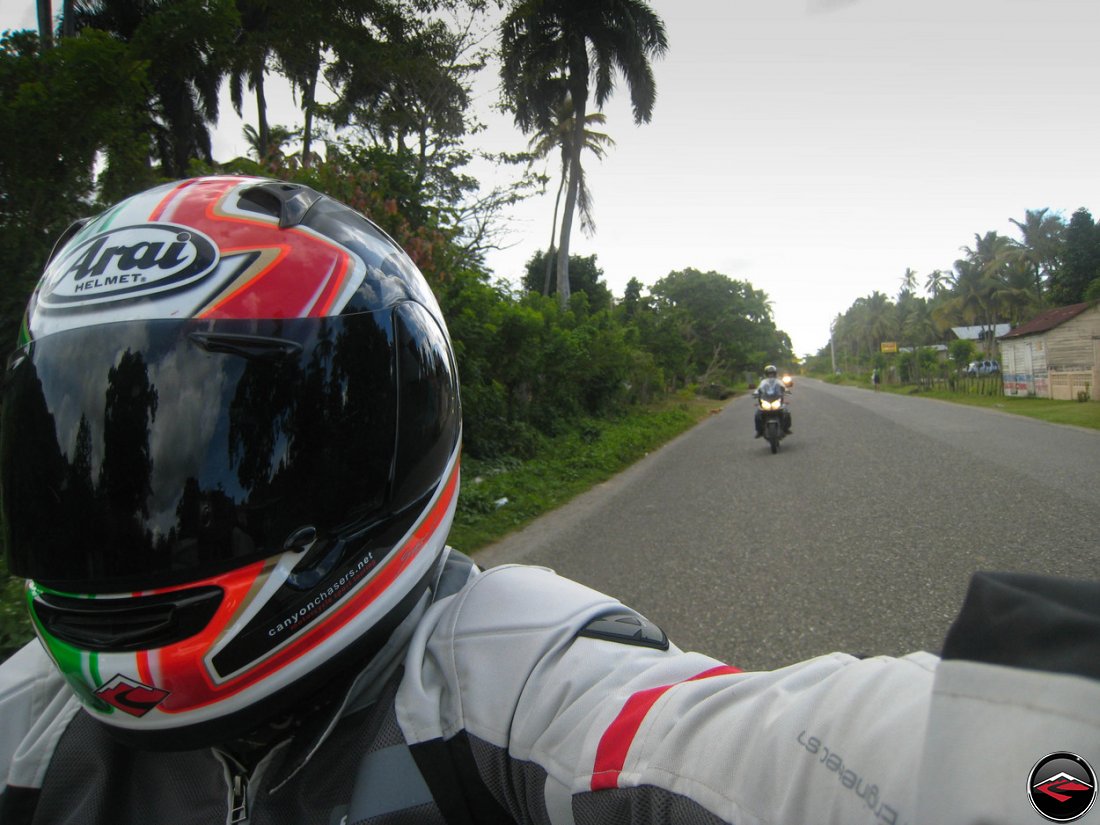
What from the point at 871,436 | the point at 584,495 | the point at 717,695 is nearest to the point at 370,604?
the point at 717,695

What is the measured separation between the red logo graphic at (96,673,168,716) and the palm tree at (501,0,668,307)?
51.6 feet

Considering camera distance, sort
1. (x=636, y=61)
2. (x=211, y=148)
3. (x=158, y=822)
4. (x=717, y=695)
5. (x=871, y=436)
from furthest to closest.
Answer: (x=211, y=148), (x=636, y=61), (x=871, y=436), (x=158, y=822), (x=717, y=695)

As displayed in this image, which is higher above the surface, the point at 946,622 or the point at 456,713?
the point at 456,713

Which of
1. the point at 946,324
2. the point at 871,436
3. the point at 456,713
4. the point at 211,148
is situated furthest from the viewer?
the point at 946,324

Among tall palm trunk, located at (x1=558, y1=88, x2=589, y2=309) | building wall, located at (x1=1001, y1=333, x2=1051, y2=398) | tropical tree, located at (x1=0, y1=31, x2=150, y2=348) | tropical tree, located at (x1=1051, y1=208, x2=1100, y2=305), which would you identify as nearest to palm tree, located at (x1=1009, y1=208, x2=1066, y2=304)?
tropical tree, located at (x1=1051, y1=208, x2=1100, y2=305)

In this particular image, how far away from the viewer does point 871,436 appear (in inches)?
455

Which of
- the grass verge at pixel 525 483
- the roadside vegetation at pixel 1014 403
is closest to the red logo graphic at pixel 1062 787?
the grass verge at pixel 525 483

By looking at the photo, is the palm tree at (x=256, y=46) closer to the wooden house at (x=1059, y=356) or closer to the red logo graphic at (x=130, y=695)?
the red logo graphic at (x=130, y=695)

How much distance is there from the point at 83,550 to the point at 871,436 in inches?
491

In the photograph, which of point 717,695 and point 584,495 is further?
point 584,495

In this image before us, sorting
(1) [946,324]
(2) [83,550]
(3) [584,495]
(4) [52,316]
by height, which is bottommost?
(3) [584,495]

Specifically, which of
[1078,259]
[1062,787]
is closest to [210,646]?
[1062,787]

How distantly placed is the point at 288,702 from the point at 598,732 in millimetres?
510

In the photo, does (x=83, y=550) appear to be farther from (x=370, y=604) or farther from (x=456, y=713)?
(x=456, y=713)
